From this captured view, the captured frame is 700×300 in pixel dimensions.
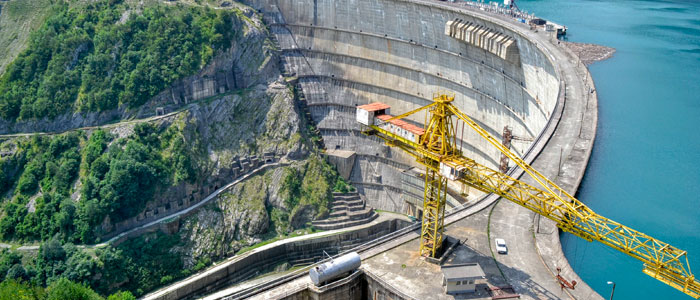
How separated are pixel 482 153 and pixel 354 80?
1122 inches

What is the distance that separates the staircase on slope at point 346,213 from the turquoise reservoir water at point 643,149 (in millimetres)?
35950

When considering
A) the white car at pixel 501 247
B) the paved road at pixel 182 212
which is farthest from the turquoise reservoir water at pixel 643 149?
the paved road at pixel 182 212

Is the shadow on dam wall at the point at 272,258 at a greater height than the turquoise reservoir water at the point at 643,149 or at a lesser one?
lesser

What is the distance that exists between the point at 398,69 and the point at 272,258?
127 ft

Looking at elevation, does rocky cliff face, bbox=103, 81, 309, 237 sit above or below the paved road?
above

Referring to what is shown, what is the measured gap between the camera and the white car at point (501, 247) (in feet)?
169

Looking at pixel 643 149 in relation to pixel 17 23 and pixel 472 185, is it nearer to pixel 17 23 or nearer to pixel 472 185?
pixel 472 185

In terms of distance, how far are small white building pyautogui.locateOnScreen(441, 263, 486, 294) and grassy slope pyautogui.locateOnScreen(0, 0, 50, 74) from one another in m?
89.8

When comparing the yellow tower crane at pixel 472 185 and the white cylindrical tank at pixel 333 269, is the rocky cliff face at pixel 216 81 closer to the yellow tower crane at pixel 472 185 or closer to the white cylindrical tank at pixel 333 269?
the yellow tower crane at pixel 472 185

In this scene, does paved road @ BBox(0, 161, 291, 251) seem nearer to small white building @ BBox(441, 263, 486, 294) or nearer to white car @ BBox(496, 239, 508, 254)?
white car @ BBox(496, 239, 508, 254)

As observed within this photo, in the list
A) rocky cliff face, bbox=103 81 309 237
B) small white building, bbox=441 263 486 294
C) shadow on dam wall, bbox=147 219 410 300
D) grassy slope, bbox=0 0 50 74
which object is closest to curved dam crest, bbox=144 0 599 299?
rocky cliff face, bbox=103 81 309 237

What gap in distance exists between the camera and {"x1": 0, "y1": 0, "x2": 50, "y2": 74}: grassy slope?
106 meters

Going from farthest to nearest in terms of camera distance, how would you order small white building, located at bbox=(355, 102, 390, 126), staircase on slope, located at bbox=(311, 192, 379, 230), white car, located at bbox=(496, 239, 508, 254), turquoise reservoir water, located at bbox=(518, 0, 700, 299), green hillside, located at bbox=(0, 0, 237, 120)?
green hillside, located at bbox=(0, 0, 237, 120), staircase on slope, located at bbox=(311, 192, 379, 230), turquoise reservoir water, located at bbox=(518, 0, 700, 299), small white building, located at bbox=(355, 102, 390, 126), white car, located at bbox=(496, 239, 508, 254)

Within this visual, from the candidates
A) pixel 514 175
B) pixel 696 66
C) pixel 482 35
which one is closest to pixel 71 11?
pixel 482 35
